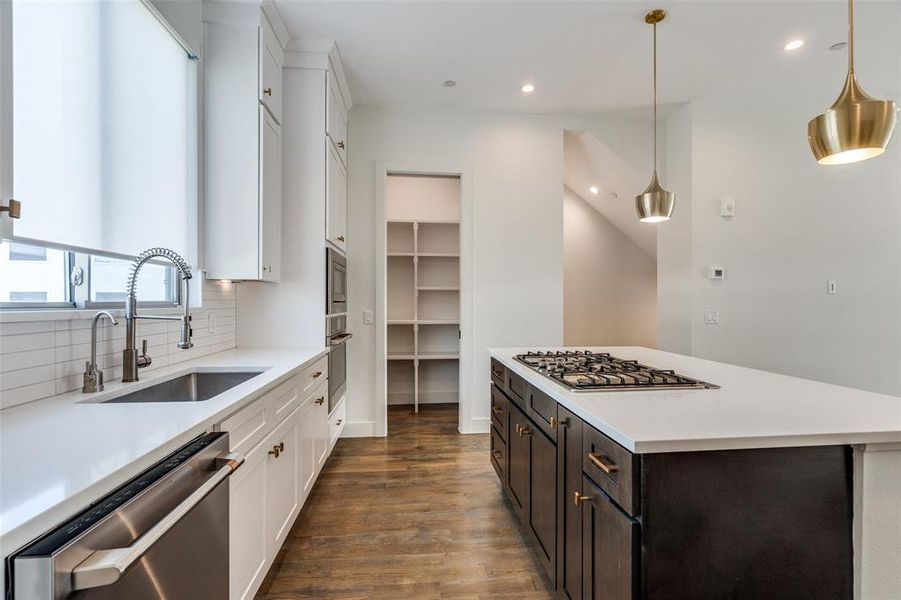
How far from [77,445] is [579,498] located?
136 centimetres

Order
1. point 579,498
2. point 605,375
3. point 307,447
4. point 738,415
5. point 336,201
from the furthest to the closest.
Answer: point 336,201 < point 307,447 < point 605,375 < point 579,498 < point 738,415

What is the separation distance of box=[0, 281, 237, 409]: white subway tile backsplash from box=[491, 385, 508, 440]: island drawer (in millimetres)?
1744

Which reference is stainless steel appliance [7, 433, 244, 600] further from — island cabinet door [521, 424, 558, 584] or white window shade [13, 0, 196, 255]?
island cabinet door [521, 424, 558, 584]

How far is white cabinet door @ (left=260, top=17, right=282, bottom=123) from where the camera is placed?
2.35 meters

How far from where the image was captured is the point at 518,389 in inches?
82.9

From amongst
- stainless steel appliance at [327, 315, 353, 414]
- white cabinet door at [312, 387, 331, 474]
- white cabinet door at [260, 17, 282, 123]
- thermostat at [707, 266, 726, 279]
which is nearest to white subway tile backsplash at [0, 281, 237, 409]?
white cabinet door at [312, 387, 331, 474]

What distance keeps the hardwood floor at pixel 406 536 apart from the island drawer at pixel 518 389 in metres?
0.72

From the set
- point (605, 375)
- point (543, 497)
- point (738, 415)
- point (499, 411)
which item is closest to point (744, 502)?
point (738, 415)

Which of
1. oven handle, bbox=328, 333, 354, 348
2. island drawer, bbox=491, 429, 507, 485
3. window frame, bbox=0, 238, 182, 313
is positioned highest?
window frame, bbox=0, 238, 182, 313

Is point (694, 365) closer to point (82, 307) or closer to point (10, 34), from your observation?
point (82, 307)

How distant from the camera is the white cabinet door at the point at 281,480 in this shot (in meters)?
1.66

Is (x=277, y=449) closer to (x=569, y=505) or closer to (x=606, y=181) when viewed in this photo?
(x=569, y=505)

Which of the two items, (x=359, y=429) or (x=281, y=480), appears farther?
(x=359, y=429)

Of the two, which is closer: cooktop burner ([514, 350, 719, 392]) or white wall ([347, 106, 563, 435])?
cooktop burner ([514, 350, 719, 392])
